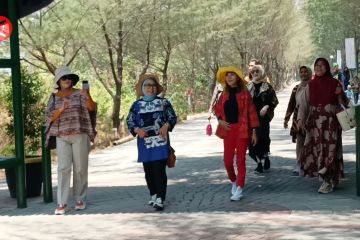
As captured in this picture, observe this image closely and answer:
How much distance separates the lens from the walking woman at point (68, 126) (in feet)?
24.9

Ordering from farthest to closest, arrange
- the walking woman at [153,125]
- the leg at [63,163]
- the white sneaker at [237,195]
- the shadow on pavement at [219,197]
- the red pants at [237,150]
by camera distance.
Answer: the red pants at [237,150], the white sneaker at [237,195], the leg at [63,163], the walking woman at [153,125], the shadow on pavement at [219,197]

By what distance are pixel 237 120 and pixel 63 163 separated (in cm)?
219

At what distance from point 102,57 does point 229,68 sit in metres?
17.8

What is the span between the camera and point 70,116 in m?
7.61

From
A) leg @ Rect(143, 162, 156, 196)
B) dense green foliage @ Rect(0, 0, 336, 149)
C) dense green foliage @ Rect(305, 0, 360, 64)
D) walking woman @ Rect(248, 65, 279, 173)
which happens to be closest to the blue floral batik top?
leg @ Rect(143, 162, 156, 196)

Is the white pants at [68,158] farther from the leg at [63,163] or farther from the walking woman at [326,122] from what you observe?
the walking woman at [326,122]

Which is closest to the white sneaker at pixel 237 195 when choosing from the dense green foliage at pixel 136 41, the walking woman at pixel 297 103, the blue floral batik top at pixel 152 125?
the blue floral batik top at pixel 152 125

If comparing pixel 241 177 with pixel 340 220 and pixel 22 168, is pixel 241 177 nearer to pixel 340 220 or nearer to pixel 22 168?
pixel 340 220

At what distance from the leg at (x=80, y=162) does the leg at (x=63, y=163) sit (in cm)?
8

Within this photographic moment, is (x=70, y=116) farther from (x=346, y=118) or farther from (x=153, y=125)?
(x=346, y=118)

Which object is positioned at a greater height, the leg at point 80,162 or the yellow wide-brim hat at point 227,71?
the yellow wide-brim hat at point 227,71

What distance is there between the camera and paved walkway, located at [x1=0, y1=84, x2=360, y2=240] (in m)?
5.93

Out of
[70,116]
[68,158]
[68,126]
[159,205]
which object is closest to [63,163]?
[68,158]

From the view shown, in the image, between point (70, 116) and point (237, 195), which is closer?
point (70, 116)
